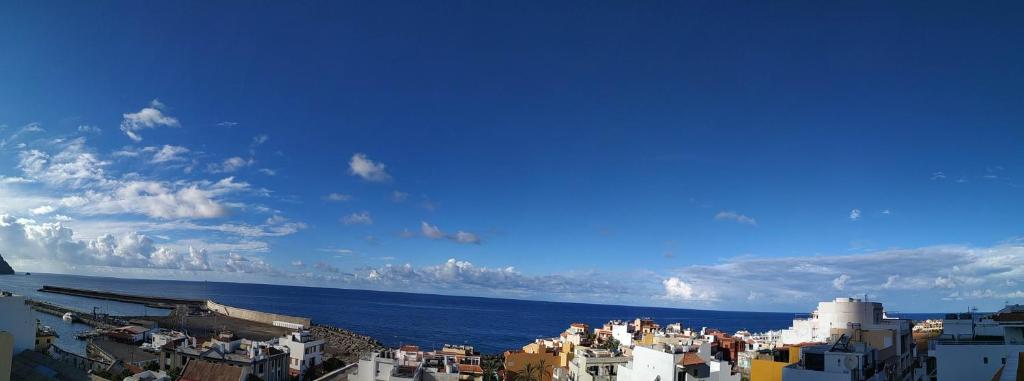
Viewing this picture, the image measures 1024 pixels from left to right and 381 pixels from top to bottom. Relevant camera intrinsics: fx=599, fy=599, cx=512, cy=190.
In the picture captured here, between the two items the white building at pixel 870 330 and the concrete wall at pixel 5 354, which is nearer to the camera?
the concrete wall at pixel 5 354

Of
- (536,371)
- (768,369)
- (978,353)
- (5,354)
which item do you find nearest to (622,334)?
(536,371)

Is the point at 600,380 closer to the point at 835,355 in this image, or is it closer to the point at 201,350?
the point at 835,355

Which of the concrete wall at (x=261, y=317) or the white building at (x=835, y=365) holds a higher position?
the white building at (x=835, y=365)

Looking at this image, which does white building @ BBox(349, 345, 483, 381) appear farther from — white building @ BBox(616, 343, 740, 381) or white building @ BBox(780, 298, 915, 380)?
white building @ BBox(780, 298, 915, 380)

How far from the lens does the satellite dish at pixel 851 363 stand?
2661 centimetres

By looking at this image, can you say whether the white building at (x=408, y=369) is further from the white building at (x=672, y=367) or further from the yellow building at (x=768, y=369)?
the yellow building at (x=768, y=369)

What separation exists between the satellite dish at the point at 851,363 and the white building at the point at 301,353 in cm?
3808

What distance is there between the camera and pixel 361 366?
2958 centimetres

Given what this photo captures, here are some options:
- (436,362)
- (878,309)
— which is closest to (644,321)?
(878,309)

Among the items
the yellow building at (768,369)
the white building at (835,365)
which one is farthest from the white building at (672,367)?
the white building at (835,365)

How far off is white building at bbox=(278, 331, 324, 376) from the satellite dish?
38077mm

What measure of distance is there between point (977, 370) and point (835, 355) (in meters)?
5.23

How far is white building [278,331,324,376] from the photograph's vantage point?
47.3 m

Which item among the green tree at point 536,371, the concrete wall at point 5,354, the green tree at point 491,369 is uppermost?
the concrete wall at point 5,354
